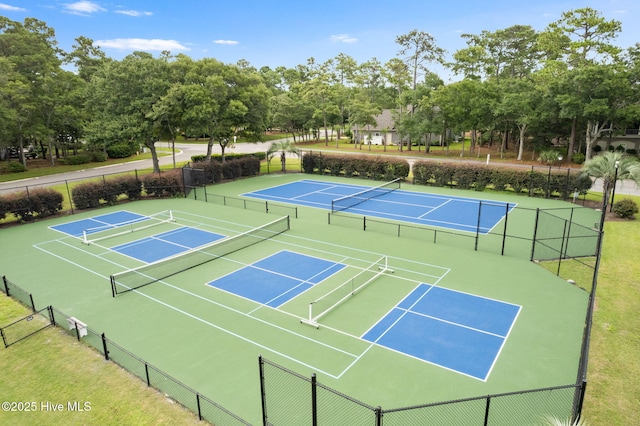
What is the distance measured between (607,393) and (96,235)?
2371cm

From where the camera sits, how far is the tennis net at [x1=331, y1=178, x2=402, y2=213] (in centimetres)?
2823

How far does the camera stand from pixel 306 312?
14.0 meters

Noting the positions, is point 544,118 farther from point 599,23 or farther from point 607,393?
point 607,393

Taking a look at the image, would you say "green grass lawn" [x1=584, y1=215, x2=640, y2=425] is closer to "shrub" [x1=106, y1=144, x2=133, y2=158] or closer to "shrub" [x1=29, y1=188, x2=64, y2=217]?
"shrub" [x1=29, y1=188, x2=64, y2=217]

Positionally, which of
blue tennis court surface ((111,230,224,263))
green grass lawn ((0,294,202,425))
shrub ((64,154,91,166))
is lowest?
green grass lawn ((0,294,202,425))

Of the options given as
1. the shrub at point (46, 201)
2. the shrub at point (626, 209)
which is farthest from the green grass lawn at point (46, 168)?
the shrub at point (626, 209)

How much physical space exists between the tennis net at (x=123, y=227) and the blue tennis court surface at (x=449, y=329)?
16.6m

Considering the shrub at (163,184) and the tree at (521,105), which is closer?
the shrub at (163,184)

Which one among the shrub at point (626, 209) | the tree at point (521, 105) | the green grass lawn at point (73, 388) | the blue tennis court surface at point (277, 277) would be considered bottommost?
the green grass lawn at point (73, 388)

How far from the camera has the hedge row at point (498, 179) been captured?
2970 cm

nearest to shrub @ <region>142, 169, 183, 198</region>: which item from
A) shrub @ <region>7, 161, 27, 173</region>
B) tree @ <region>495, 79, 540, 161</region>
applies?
shrub @ <region>7, 161, 27, 173</region>

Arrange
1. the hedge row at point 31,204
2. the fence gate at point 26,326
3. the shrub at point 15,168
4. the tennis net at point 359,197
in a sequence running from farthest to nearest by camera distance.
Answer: the shrub at point 15,168 < the tennis net at point 359,197 < the hedge row at point 31,204 < the fence gate at point 26,326

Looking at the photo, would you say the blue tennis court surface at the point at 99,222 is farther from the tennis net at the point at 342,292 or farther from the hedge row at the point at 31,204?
the tennis net at the point at 342,292

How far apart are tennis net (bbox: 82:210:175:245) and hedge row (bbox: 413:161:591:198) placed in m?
22.0
